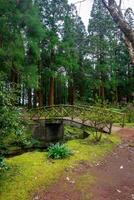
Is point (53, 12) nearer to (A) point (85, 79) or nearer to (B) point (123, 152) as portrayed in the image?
(A) point (85, 79)

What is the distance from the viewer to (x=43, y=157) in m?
11.7

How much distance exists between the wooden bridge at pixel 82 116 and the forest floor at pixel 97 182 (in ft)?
15.7

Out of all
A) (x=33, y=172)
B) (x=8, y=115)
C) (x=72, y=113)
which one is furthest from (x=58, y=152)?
(x=72, y=113)

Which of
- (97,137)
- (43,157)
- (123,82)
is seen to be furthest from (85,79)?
(43,157)

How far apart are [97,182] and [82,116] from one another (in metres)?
11.6

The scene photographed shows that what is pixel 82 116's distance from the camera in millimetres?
21516

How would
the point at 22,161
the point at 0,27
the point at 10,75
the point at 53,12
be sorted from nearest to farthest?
the point at 22,161 < the point at 0,27 < the point at 10,75 < the point at 53,12

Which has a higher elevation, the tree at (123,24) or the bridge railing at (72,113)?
the tree at (123,24)

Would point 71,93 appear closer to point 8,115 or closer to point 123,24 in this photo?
point 8,115

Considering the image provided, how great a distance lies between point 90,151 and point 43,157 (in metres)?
2.47

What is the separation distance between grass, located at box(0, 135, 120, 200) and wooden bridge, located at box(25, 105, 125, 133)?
161 inches

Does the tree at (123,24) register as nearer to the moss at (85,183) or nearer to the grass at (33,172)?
the moss at (85,183)

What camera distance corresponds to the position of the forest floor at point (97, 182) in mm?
8859

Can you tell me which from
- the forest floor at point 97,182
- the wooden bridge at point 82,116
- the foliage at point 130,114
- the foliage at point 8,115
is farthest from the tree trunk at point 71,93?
the foliage at point 8,115
